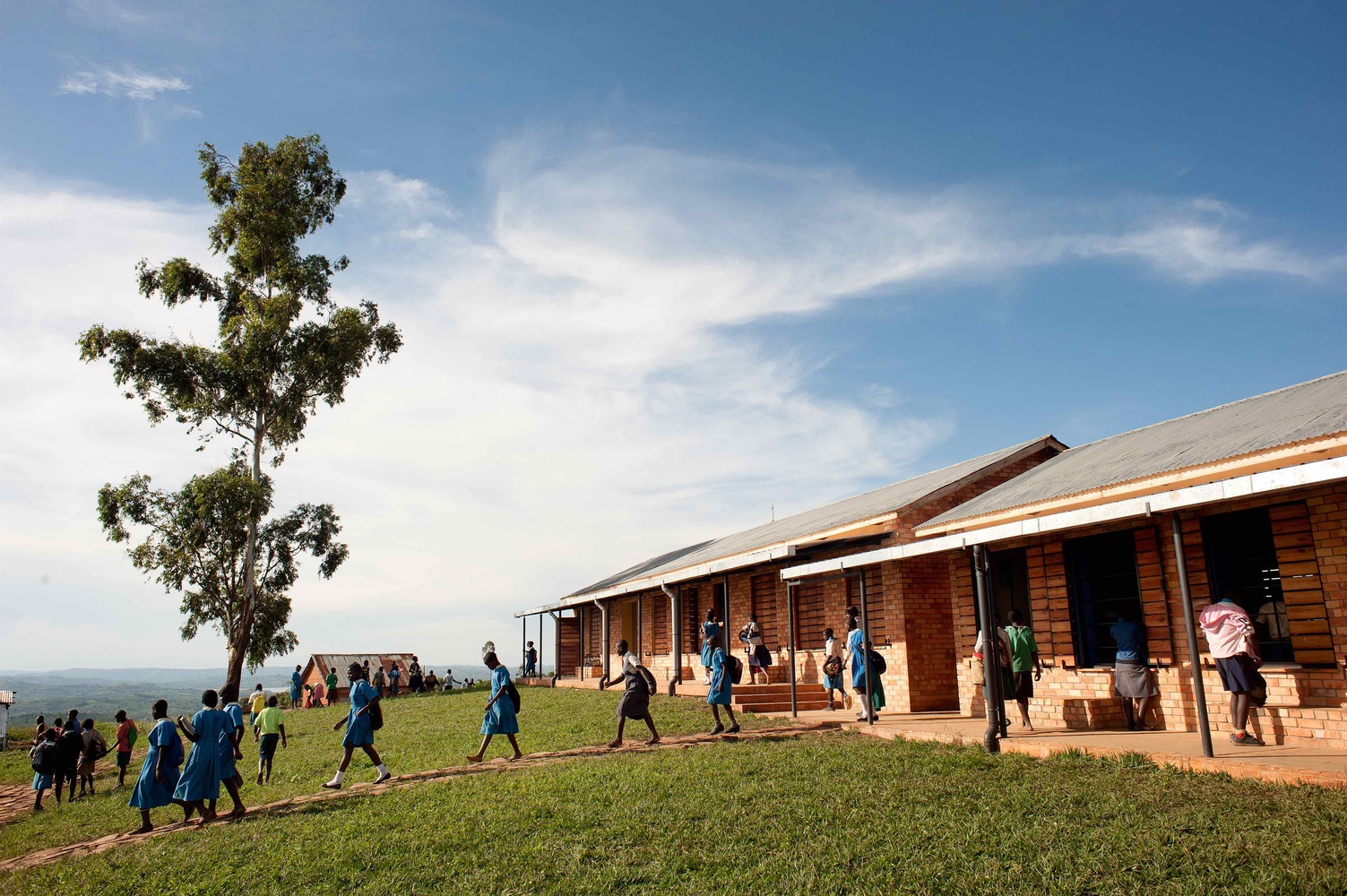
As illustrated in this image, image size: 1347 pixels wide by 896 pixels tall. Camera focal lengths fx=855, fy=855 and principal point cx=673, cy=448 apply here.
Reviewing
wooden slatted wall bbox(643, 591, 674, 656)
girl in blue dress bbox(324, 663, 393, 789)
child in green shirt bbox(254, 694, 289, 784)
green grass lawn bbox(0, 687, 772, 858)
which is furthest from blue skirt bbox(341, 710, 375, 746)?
wooden slatted wall bbox(643, 591, 674, 656)

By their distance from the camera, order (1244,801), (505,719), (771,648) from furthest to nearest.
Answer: (771,648), (505,719), (1244,801)

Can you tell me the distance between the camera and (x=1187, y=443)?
1136 cm

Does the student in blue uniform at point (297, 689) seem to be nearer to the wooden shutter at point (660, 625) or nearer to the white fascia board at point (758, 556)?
the wooden shutter at point (660, 625)

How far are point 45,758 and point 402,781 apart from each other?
917 cm

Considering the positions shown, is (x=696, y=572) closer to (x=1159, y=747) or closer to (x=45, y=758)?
(x=1159, y=747)

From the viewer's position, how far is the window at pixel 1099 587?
37.3 feet

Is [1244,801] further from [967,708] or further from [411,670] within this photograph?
[411,670]

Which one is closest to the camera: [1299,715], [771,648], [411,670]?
[1299,715]

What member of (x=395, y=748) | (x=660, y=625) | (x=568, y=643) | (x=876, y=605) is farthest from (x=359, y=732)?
(x=568, y=643)

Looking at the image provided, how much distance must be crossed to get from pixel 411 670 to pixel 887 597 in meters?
23.0

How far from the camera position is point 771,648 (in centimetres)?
1816

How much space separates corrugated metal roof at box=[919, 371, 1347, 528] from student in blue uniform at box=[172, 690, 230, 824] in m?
10.4

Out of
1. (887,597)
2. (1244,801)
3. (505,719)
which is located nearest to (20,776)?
(505,719)

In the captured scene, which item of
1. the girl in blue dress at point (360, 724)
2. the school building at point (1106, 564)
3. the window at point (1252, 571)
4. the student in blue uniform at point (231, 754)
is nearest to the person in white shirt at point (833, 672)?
the school building at point (1106, 564)
